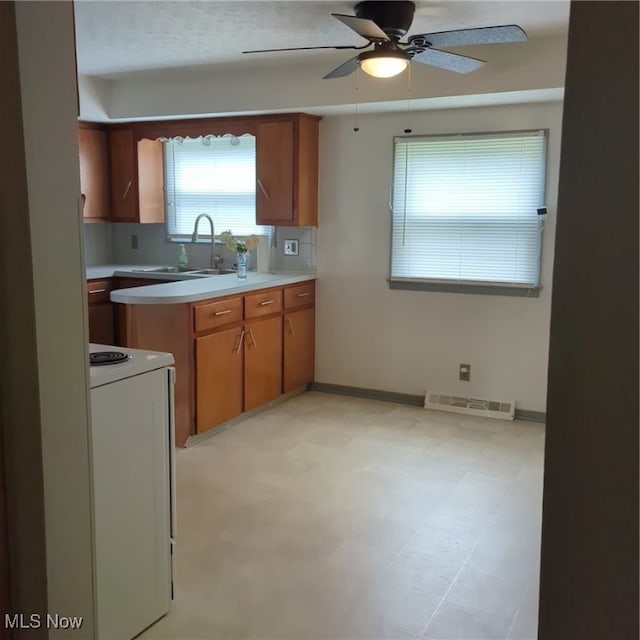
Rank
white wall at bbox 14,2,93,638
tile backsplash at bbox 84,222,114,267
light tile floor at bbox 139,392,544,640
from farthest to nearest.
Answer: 1. tile backsplash at bbox 84,222,114,267
2. light tile floor at bbox 139,392,544,640
3. white wall at bbox 14,2,93,638

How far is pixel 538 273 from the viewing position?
4.49 metres

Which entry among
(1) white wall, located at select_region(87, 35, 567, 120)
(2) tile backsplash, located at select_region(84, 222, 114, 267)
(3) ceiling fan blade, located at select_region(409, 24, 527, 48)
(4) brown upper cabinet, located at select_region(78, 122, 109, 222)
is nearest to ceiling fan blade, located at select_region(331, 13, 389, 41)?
(3) ceiling fan blade, located at select_region(409, 24, 527, 48)

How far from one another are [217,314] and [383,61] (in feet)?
5.87

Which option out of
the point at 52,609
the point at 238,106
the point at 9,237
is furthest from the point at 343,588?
the point at 238,106

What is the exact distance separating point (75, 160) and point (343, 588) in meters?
1.80

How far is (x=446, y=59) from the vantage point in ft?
A: 11.1

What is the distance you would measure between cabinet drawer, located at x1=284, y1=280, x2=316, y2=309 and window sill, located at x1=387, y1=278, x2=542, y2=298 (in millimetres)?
617

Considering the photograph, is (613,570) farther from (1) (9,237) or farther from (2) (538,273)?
(2) (538,273)

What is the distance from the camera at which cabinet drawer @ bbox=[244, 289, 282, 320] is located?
14.7 feet

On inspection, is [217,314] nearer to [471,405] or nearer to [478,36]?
[471,405]

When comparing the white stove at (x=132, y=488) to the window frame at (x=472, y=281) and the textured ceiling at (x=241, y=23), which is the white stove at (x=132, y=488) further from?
the window frame at (x=472, y=281)

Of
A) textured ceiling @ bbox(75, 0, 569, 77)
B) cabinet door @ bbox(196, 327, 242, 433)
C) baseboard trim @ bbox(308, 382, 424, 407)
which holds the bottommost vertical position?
baseboard trim @ bbox(308, 382, 424, 407)

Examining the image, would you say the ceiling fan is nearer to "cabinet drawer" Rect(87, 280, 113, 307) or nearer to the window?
the window

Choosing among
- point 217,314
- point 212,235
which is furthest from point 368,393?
point 212,235
